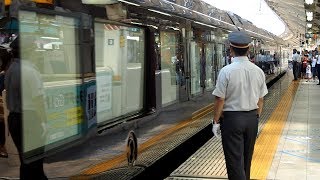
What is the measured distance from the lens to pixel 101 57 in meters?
3.75

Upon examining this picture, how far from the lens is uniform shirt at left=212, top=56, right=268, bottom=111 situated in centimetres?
398

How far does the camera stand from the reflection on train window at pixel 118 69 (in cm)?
375

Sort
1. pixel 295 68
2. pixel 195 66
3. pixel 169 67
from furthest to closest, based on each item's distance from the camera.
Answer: pixel 295 68
pixel 195 66
pixel 169 67

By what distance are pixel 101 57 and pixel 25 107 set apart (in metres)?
1.14

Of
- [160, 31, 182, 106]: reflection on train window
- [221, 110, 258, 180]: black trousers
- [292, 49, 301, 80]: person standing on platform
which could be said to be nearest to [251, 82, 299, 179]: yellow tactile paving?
[160, 31, 182, 106]: reflection on train window

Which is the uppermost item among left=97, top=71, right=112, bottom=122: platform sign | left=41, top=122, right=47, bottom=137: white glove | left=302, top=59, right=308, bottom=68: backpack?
left=97, top=71, right=112, bottom=122: platform sign

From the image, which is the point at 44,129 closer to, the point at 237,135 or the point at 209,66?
the point at 237,135

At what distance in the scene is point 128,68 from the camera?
433cm

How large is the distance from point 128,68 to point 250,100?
1.10 metres

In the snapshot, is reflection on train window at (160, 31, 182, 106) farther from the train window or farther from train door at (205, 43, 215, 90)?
train door at (205, 43, 215, 90)

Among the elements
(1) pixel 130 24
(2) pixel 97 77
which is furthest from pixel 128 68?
(2) pixel 97 77

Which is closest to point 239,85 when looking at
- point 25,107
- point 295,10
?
point 25,107

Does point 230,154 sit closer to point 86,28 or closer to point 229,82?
point 229,82

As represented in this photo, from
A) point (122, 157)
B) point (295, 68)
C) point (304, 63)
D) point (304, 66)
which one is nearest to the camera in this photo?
point (122, 157)
